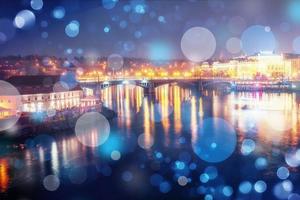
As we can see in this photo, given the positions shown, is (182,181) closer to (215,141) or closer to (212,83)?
(215,141)

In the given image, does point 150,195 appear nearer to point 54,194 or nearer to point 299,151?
point 54,194

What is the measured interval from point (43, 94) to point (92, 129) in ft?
9.79

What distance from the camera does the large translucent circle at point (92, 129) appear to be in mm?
10374

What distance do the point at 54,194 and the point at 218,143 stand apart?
4.95 meters

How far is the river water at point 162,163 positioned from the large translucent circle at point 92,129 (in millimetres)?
170

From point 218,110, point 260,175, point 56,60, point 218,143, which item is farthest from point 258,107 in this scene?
point 56,60

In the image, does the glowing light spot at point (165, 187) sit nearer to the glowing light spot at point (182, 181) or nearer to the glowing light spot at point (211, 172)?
the glowing light spot at point (182, 181)

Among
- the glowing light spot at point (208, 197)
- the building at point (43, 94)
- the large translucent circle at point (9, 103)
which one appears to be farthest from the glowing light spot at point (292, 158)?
the building at point (43, 94)

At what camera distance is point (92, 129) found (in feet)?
38.6

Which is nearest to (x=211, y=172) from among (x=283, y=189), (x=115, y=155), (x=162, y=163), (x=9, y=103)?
(x=162, y=163)

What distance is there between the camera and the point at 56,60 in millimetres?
31500

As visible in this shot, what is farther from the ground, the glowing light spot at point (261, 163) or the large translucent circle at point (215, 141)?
the large translucent circle at point (215, 141)

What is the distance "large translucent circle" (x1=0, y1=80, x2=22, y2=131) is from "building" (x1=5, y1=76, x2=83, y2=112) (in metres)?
0.06

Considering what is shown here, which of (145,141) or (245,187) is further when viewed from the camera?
(145,141)
